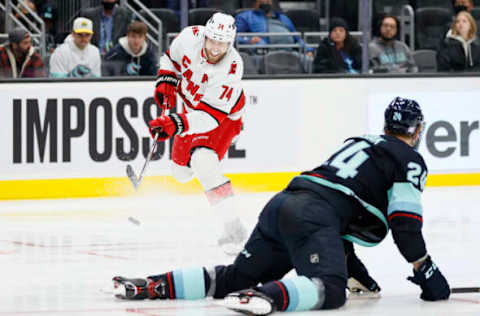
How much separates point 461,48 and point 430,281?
591 centimetres

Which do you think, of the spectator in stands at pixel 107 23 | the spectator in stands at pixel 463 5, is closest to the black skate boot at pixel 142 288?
the spectator in stands at pixel 107 23

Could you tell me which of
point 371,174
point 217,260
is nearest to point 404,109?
point 371,174

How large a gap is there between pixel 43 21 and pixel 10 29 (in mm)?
357

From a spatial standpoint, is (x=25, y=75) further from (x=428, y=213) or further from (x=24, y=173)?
(x=428, y=213)

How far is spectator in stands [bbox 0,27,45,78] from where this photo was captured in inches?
331

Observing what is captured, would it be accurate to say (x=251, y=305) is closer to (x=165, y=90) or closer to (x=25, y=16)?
(x=165, y=90)

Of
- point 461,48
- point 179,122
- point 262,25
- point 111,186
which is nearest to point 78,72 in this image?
point 111,186

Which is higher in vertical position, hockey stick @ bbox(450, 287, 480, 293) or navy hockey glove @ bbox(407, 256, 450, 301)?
navy hockey glove @ bbox(407, 256, 450, 301)

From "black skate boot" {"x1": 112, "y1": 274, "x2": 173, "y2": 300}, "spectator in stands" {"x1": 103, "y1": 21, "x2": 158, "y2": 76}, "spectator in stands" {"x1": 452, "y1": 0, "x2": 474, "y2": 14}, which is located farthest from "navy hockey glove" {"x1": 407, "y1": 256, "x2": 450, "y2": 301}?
"spectator in stands" {"x1": 452, "y1": 0, "x2": 474, "y2": 14}

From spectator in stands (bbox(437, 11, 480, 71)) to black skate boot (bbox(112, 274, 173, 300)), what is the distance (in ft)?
19.6

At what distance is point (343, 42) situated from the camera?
906 centimetres

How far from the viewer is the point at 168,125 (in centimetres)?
541

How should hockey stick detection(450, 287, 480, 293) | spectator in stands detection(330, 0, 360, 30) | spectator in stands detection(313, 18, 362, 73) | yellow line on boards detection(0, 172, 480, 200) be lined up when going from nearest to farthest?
hockey stick detection(450, 287, 480, 293) < yellow line on boards detection(0, 172, 480, 200) < spectator in stands detection(313, 18, 362, 73) < spectator in stands detection(330, 0, 360, 30)

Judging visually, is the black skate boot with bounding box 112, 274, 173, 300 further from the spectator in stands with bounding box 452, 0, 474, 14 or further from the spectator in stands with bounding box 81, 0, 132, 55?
the spectator in stands with bounding box 452, 0, 474, 14
